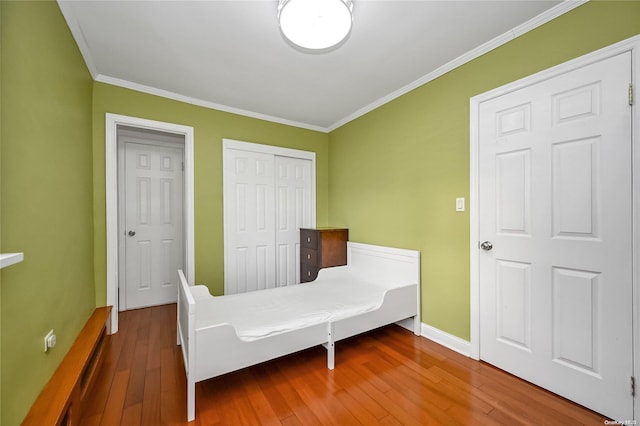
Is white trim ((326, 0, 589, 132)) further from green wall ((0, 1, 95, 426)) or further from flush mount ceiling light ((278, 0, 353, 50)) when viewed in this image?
green wall ((0, 1, 95, 426))

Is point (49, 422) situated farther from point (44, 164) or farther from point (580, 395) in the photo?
point (580, 395)

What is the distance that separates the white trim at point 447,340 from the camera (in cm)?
205

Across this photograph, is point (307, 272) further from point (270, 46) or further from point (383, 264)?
point (270, 46)

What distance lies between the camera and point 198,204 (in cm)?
285

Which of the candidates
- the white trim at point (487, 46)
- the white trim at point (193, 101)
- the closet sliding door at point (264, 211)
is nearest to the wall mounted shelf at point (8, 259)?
the closet sliding door at point (264, 211)

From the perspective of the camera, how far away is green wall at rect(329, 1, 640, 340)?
1.53 metres

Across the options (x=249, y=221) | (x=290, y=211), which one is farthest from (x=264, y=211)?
(x=290, y=211)

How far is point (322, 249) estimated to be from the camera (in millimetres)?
3053

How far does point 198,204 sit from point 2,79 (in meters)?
1.91

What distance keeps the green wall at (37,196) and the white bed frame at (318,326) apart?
64 centimetres

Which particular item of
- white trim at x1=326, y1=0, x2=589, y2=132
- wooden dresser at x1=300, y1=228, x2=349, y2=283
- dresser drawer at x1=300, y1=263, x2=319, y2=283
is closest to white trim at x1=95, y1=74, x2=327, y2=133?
white trim at x1=326, y1=0, x2=589, y2=132

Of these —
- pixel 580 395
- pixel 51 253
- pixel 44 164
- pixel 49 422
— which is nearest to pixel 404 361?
pixel 580 395

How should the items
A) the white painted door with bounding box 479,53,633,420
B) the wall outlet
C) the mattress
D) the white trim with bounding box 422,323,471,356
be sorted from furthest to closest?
the white trim with bounding box 422,323,471,356 → the mattress → the white painted door with bounding box 479,53,633,420 → the wall outlet

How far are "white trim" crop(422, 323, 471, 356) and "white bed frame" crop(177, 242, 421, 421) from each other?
86mm
